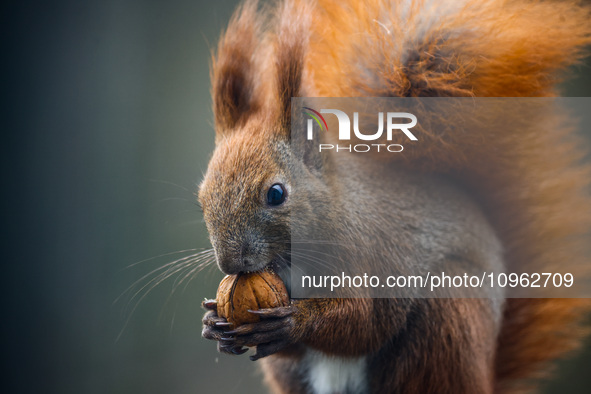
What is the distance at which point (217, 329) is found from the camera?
2.77 feet

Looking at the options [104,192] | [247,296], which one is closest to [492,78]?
[247,296]

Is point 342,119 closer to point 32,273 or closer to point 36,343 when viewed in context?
point 32,273

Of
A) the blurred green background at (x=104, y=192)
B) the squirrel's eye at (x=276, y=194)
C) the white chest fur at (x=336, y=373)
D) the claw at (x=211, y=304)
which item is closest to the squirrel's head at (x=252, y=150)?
the squirrel's eye at (x=276, y=194)

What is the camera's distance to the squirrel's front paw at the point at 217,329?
82 centimetres

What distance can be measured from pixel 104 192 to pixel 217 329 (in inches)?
45.7

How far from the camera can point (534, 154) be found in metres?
1.13

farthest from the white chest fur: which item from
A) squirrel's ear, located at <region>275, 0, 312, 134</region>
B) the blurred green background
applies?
the blurred green background

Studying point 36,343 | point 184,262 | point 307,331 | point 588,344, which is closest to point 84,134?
point 36,343

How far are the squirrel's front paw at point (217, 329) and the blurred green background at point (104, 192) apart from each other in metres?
0.77

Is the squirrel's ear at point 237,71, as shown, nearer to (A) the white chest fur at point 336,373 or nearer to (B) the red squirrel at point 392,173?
(B) the red squirrel at point 392,173

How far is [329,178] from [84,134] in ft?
3.74

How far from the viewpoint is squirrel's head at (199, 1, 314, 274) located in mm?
832

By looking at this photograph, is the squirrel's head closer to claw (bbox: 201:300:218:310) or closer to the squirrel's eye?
the squirrel's eye

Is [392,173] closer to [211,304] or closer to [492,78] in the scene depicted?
[492,78]
